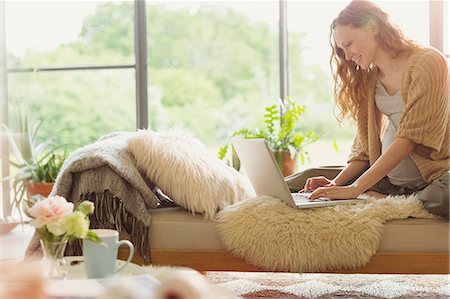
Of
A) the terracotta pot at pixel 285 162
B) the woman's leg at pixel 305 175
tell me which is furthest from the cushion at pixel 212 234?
the terracotta pot at pixel 285 162

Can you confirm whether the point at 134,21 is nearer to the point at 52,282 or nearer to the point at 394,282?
the point at 394,282

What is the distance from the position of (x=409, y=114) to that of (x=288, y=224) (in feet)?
2.09

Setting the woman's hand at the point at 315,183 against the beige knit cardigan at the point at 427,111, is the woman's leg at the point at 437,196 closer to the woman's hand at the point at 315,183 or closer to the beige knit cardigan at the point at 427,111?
the beige knit cardigan at the point at 427,111

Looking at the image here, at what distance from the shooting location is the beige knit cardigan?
2637 mm

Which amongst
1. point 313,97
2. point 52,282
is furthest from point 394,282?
point 313,97

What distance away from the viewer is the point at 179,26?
17.6 ft

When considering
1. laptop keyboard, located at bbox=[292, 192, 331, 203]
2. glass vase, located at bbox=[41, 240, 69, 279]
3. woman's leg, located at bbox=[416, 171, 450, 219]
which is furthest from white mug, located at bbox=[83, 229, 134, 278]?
woman's leg, located at bbox=[416, 171, 450, 219]

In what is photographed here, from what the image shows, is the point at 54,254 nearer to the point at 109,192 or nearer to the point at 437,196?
the point at 109,192

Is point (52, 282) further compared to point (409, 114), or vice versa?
point (409, 114)

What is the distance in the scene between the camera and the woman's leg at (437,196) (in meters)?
2.48

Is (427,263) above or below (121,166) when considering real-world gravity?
below

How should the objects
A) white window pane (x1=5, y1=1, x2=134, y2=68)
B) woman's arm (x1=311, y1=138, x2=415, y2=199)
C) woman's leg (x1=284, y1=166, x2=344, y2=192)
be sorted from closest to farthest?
1. woman's arm (x1=311, y1=138, x2=415, y2=199)
2. woman's leg (x1=284, y1=166, x2=344, y2=192)
3. white window pane (x1=5, y1=1, x2=134, y2=68)

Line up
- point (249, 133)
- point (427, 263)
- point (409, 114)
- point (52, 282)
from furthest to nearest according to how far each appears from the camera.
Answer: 1. point (249, 133)
2. point (409, 114)
3. point (427, 263)
4. point (52, 282)

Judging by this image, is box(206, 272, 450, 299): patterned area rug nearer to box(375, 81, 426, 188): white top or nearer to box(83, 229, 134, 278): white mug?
box(375, 81, 426, 188): white top
